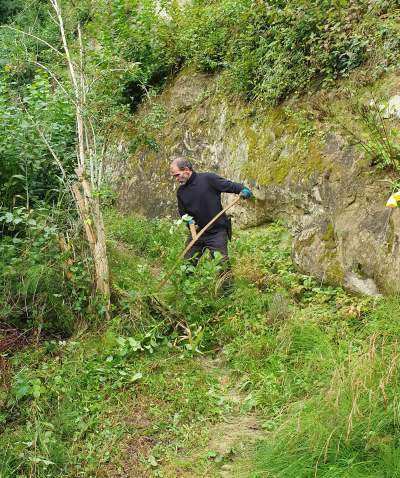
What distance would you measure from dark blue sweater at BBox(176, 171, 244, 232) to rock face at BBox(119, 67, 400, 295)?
961 mm

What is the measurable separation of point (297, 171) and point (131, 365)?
345 centimetres

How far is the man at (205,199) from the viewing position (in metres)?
5.66

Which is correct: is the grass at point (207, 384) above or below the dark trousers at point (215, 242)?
below

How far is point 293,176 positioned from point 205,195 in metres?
1.50

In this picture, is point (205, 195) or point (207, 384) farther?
point (205, 195)

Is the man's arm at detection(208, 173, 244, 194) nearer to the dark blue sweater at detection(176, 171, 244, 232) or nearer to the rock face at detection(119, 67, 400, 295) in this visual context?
the dark blue sweater at detection(176, 171, 244, 232)

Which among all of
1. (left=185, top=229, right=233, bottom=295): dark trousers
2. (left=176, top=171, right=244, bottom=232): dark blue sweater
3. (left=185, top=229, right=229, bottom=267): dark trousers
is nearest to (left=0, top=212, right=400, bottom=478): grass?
(left=185, top=229, right=233, bottom=295): dark trousers

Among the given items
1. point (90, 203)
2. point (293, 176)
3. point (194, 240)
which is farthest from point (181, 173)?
point (293, 176)

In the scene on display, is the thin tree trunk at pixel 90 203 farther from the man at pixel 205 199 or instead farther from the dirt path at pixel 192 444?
the dirt path at pixel 192 444

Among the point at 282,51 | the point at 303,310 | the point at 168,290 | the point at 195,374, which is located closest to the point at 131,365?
the point at 195,374

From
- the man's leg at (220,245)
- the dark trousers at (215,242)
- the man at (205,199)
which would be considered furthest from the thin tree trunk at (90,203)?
the man's leg at (220,245)

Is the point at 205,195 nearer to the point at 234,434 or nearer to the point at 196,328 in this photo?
the point at 196,328

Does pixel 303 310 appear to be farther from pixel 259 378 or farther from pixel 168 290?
pixel 168 290

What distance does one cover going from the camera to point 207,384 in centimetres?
422
